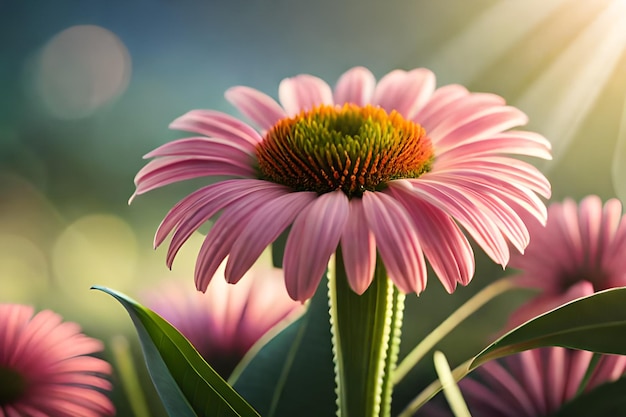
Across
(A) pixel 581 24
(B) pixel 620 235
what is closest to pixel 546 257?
(B) pixel 620 235

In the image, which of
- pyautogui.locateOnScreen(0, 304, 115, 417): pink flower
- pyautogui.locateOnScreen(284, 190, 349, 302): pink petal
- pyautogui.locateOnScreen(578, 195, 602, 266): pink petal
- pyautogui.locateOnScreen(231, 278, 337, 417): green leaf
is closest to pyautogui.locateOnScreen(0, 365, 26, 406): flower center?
pyautogui.locateOnScreen(0, 304, 115, 417): pink flower

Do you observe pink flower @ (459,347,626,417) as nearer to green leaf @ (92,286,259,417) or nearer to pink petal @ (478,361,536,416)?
pink petal @ (478,361,536,416)

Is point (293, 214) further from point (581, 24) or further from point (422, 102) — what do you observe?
point (581, 24)

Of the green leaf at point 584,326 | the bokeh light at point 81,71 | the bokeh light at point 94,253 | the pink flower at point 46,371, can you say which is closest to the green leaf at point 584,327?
the green leaf at point 584,326

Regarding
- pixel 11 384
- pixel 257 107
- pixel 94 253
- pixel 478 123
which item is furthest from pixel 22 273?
pixel 478 123

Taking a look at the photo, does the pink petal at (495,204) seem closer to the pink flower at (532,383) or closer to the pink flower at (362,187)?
the pink flower at (362,187)

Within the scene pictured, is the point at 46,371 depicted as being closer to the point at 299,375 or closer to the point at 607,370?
the point at 299,375

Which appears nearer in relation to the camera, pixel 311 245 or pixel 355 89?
pixel 311 245
